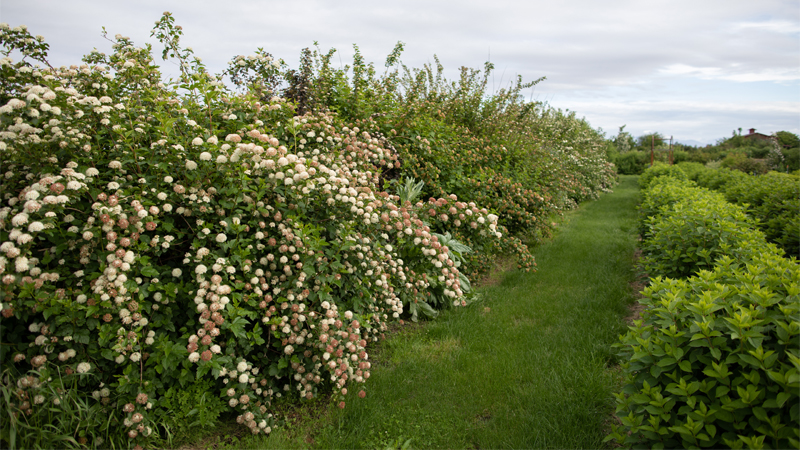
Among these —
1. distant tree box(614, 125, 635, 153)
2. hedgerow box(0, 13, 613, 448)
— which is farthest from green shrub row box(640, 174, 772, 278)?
distant tree box(614, 125, 635, 153)

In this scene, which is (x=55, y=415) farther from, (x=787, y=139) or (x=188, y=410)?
(x=787, y=139)

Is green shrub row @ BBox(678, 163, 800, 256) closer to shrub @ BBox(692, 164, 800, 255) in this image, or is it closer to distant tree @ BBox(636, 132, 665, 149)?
shrub @ BBox(692, 164, 800, 255)

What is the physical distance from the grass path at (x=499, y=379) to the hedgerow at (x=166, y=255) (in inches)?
12.0

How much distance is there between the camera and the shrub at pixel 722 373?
171 centimetres

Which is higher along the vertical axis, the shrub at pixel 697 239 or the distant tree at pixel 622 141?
the distant tree at pixel 622 141

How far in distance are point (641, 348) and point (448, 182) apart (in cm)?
412

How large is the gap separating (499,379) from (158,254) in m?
2.59

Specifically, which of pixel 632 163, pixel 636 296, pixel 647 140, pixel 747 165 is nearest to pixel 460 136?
pixel 636 296

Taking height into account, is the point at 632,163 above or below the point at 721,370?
above

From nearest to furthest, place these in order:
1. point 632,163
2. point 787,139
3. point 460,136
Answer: point 460,136
point 787,139
point 632,163

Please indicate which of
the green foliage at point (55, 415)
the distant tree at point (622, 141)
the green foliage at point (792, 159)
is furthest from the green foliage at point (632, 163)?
the green foliage at point (55, 415)

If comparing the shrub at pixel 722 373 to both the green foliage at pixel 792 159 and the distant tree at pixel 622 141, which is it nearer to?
the green foliage at pixel 792 159

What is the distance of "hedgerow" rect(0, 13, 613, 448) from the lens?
234 cm

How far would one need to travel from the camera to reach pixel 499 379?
10.6 feet
